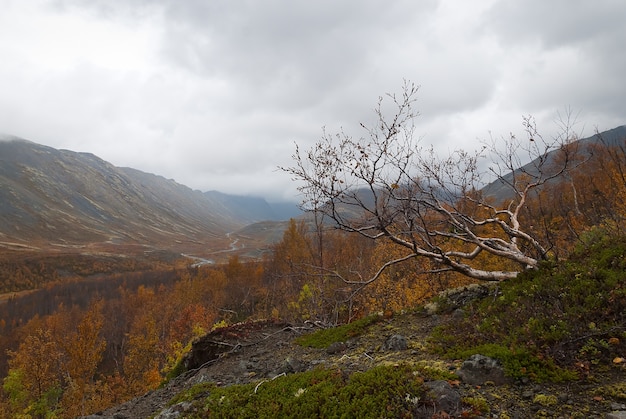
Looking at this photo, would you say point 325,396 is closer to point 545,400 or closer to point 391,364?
point 391,364

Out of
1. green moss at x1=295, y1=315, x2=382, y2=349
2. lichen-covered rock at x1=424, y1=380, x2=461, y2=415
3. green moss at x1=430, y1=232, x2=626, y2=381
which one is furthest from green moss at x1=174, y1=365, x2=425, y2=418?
green moss at x1=295, y1=315, x2=382, y2=349

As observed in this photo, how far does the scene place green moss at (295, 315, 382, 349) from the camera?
1016cm

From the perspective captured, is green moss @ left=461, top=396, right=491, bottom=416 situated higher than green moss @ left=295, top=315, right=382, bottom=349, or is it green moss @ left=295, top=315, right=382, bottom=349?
green moss @ left=461, top=396, right=491, bottom=416

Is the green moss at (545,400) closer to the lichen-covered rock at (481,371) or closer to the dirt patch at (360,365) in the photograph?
the dirt patch at (360,365)

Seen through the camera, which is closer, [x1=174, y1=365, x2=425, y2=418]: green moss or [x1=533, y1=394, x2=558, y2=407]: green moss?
[x1=533, y1=394, x2=558, y2=407]: green moss

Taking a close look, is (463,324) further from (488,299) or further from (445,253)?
(445,253)

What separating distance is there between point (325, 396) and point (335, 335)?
15.1ft

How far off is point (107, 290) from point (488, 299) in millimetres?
141793

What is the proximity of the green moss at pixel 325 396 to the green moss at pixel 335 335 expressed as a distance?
2.95 metres

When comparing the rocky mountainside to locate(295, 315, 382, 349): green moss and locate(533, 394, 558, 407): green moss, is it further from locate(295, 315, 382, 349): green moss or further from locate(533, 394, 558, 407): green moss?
locate(295, 315, 382, 349): green moss

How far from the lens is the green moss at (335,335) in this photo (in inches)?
400

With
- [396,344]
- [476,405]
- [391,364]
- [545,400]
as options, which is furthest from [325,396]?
[545,400]

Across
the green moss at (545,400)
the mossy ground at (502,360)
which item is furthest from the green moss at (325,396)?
the green moss at (545,400)

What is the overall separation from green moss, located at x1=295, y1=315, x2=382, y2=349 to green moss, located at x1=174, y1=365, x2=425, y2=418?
2.95 meters
